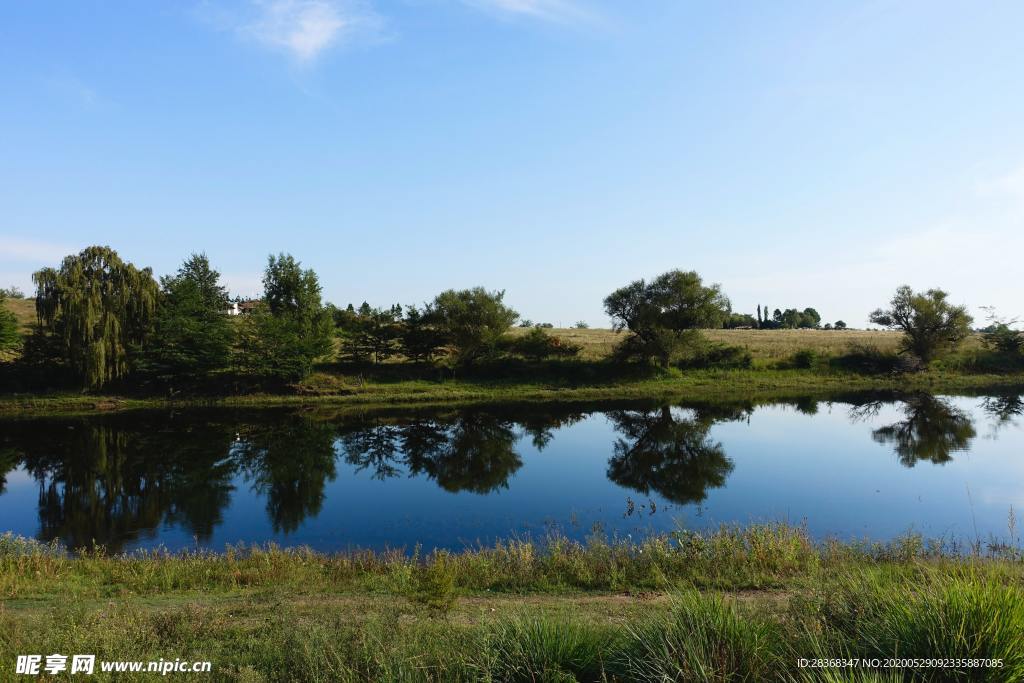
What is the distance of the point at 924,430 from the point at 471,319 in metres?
29.4

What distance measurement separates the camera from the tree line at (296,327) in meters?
36.7

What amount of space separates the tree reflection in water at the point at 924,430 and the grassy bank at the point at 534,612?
14.5 meters

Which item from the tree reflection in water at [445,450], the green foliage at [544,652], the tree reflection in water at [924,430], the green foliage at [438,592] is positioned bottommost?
the tree reflection in water at [924,430]

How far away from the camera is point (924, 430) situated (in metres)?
28.1

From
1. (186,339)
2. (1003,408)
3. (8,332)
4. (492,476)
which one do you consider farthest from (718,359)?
(8,332)

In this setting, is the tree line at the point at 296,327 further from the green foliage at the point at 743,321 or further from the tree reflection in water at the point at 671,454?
the green foliage at the point at 743,321

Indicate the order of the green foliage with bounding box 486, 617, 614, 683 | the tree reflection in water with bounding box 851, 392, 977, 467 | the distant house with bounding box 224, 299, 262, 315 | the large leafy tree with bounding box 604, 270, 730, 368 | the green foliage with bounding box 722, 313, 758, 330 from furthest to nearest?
the green foliage with bounding box 722, 313, 758, 330, the distant house with bounding box 224, 299, 262, 315, the large leafy tree with bounding box 604, 270, 730, 368, the tree reflection in water with bounding box 851, 392, 977, 467, the green foliage with bounding box 486, 617, 614, 683

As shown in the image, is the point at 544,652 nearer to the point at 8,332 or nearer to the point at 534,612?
the point at 534,612

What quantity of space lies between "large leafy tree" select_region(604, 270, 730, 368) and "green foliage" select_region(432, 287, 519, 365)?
9.43 metres

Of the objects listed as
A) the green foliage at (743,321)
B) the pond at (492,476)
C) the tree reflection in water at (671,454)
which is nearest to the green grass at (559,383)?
the pond at (492,476)

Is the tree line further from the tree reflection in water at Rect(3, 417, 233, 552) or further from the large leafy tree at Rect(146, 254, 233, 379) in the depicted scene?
the tree reflection in water at Rect(3, 417, 233, 552)

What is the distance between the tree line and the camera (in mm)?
36688

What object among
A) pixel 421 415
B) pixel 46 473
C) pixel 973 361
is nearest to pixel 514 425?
pixel 421 415

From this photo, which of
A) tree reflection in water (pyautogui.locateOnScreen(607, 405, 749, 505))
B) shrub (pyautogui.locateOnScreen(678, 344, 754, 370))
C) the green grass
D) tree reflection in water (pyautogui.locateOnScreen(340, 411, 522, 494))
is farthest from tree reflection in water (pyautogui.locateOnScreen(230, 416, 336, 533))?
shrub (pyautogui.locateOnScreen(678, 344, 754, 370))
